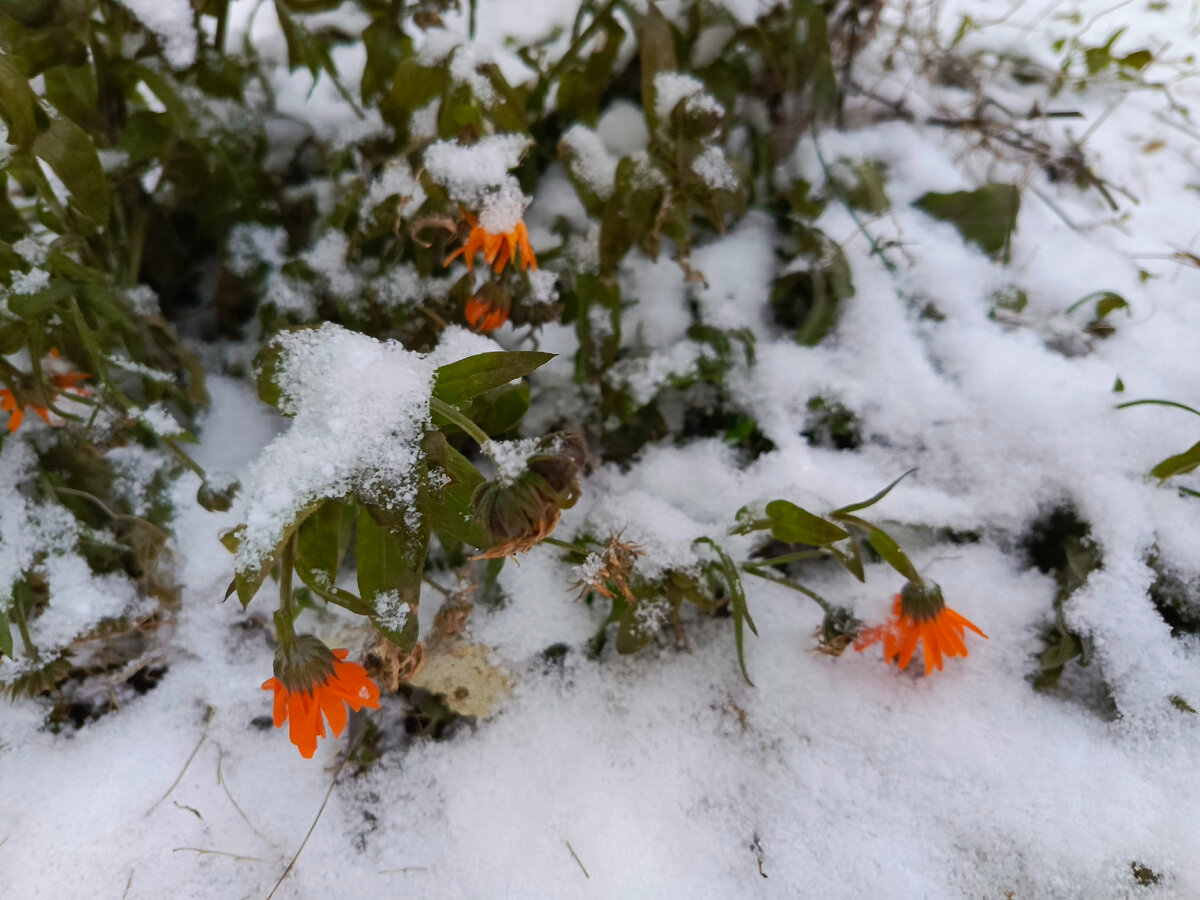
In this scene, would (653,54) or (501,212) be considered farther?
(653,54)

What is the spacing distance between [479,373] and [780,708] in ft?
1.84

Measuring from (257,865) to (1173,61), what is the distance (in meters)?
2.15

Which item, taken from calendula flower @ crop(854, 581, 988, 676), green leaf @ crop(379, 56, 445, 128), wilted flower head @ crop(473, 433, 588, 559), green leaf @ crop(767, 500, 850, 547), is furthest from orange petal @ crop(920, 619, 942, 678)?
green leaf @ crop(379, 56, 445, 128)

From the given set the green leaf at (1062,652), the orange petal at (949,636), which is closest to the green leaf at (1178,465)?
the green leaf at (1062,652)

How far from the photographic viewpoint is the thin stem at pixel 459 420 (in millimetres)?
640

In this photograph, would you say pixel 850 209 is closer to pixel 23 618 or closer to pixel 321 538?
pixel 321 538

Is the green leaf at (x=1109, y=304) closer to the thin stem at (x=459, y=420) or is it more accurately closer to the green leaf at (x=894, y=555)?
the green leaf at (x=894, y=555)

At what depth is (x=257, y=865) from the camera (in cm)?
83

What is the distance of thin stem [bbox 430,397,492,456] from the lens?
0.64 m

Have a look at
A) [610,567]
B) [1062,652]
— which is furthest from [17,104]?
[1062,652]

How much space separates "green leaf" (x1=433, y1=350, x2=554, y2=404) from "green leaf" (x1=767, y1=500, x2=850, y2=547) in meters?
0.35

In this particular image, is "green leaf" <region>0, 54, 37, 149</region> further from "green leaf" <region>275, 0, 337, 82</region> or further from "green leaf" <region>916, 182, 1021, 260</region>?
"green leaf" <region>916, 182, 1021, 260</region>

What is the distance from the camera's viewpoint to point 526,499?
63 cm

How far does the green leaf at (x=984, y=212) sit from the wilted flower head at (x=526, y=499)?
3.05 ft
